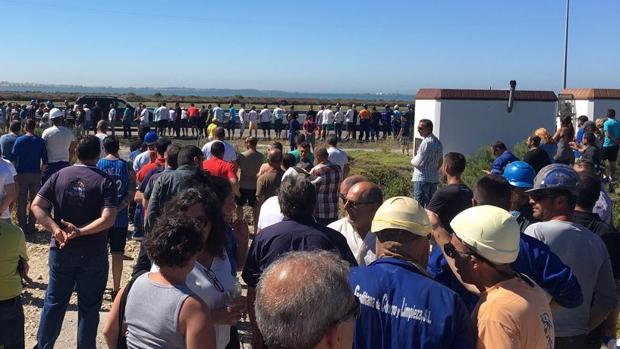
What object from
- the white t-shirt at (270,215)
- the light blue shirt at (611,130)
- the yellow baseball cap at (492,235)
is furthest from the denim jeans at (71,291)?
the light blue shirt at (611,130)

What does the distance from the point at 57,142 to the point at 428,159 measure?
5508mm

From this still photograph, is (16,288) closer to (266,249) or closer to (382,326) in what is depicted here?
(266,249)

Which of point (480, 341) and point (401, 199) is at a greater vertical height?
point (401, 199)

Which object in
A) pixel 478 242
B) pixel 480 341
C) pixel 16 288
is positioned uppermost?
pixel 478 242

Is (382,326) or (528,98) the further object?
(528,98)

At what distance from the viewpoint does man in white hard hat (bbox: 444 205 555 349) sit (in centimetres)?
249

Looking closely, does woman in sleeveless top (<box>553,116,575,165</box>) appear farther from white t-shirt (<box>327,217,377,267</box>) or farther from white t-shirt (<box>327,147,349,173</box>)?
white t-shirt (<box>327,217,377,267</box>)

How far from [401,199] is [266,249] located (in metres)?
1.19

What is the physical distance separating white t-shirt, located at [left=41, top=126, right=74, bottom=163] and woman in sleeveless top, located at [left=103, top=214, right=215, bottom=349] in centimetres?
661

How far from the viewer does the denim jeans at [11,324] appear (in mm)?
3945

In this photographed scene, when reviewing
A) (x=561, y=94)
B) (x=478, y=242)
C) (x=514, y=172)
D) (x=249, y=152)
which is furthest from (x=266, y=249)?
(x=561, y=94)

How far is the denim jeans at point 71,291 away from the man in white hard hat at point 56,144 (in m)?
4.41

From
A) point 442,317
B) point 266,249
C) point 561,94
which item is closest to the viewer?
point 442,317

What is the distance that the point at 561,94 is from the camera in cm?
1895
